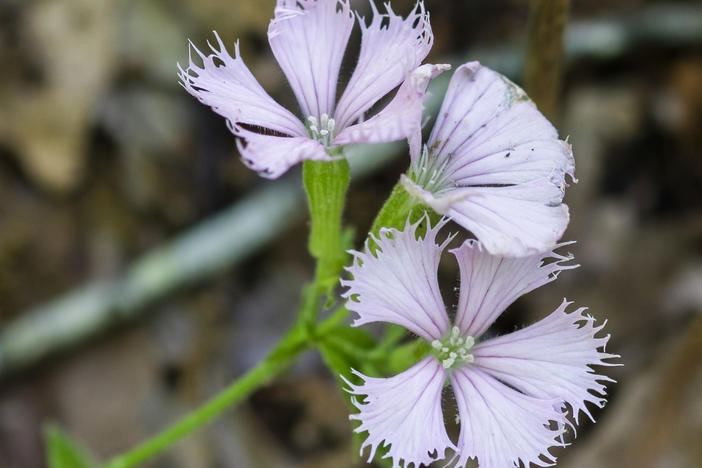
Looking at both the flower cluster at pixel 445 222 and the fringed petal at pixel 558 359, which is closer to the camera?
the flower cluster at pixel 445 222

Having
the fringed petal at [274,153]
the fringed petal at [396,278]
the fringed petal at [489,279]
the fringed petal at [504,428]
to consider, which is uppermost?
the fringed petal at [274,153]

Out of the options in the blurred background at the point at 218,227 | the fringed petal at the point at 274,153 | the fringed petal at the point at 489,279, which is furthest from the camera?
the blurred background at the point at 218,227

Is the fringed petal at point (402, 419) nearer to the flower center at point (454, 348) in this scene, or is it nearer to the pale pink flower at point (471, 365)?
the pale pink flower at point (471, 365)

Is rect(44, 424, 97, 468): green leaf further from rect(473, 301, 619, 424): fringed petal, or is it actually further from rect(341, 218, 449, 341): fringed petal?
rect(473, 301, 619, 424): fringed petal

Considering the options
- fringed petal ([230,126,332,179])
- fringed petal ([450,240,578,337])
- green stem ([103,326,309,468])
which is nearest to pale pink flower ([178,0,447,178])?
fringed petal ([230,126,332,179])

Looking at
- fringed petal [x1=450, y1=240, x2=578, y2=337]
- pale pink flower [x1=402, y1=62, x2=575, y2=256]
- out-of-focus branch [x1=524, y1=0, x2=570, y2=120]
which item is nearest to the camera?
pale pink flower [x1=402, y1=62, x2=575, y2=256]

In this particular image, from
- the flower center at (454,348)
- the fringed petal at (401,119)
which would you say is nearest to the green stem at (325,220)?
the fringed petal at (401,119)

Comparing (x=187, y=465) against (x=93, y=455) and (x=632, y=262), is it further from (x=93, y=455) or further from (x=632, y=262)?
(x=632, y=262)
